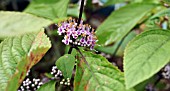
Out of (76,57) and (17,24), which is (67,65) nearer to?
(76,57)

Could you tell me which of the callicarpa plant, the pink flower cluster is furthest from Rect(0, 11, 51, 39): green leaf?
the pink flower cluster

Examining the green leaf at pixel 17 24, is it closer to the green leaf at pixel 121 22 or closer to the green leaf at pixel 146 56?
the green leaf at pixel 146 56

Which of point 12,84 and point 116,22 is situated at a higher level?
point 12,84

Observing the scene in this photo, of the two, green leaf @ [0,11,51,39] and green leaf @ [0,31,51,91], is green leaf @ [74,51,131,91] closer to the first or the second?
green leaf @ [0,31,51,91]

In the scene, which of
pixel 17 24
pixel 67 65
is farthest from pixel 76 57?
pixel 17 24

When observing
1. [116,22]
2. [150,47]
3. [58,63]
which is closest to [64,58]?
[58,63]

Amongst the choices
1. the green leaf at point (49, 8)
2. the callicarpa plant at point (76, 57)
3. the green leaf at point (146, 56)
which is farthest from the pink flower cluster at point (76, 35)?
the green leaf at point (49, 8)

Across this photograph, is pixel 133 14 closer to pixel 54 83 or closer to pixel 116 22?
pixel 116 22
